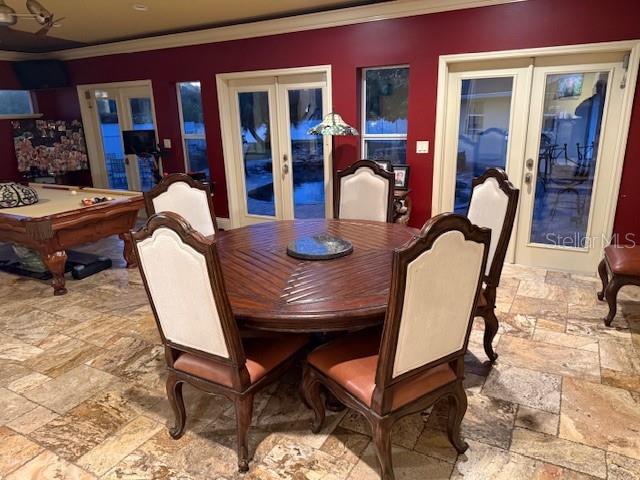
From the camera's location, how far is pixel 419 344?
5.09 ft

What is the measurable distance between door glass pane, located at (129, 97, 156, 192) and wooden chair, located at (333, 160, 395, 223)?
11.3ft

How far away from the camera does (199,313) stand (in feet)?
5.42

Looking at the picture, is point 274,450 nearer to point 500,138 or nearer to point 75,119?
point 500,138

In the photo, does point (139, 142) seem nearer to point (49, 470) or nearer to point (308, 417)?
point (49, 470)

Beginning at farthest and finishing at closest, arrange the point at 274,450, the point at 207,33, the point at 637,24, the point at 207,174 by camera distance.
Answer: the point at 207,174, the point at 207,33, the point at 637,24, the point at 274,450

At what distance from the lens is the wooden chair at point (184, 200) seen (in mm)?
2934

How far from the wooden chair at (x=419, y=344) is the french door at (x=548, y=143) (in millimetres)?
2811

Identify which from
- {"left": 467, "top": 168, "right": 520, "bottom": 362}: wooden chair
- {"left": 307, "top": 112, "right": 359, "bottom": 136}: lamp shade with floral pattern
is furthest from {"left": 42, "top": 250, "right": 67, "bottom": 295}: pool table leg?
{"left": 467, "top": 168, "right": 520, "bottom": 362}: wooden chair

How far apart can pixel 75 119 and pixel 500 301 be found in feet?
20.8

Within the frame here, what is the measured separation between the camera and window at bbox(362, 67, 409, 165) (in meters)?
4.44

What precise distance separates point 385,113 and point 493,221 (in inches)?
99.0

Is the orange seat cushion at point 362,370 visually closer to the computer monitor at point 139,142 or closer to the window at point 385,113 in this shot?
the window at point 385,113

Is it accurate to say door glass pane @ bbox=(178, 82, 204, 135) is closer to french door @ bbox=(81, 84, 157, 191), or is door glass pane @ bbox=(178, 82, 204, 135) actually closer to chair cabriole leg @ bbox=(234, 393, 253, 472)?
french door @ bbox=(81, 84, 157, 191)

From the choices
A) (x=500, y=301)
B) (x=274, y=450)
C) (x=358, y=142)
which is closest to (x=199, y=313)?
(x=274, y=450)
